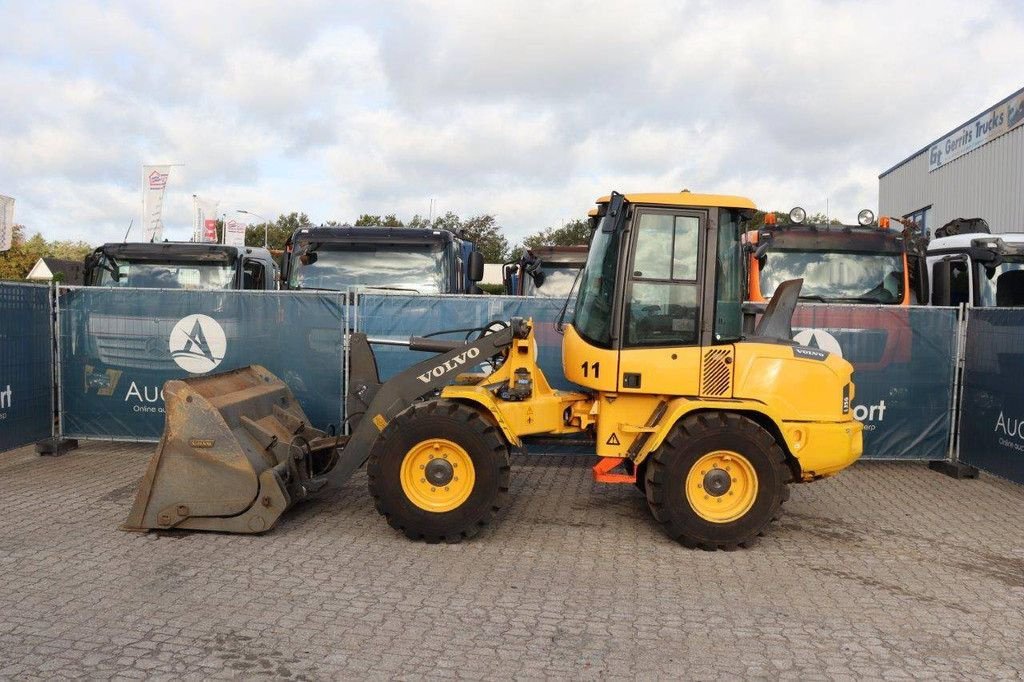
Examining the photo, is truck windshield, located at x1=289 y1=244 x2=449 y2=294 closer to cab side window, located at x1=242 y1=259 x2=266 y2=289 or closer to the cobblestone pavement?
cab side window, located at x1=242 y1=259 x2=266 y2=289

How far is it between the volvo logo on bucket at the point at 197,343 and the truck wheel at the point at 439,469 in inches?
148

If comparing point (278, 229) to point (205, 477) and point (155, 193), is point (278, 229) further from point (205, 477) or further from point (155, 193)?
point (205, 477)

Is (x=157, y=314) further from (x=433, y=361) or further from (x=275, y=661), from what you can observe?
(x=275, y=661)

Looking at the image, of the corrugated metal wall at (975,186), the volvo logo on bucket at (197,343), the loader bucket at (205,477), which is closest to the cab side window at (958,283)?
the loader bucket at (205,477)

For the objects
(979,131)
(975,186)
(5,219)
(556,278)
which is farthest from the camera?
(975,186)

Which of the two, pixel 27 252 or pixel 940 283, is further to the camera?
pixel 27 252

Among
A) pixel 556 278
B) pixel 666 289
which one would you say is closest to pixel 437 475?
pixel 666 289

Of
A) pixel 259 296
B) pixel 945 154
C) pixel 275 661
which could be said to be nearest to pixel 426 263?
pixel 259 296

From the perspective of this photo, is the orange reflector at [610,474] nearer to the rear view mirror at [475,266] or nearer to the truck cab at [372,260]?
the truck cab at [372,260]

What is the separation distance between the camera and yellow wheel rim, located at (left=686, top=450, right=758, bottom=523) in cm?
574

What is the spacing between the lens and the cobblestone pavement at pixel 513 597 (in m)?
4.06

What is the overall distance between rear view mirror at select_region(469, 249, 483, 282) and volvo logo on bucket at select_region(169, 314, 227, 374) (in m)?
3.36

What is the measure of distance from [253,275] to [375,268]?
2.61m

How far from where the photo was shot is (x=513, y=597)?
4.93 meters
